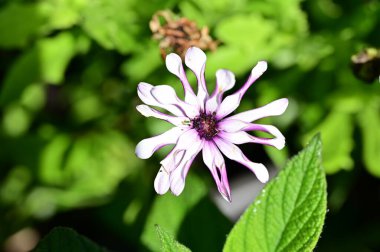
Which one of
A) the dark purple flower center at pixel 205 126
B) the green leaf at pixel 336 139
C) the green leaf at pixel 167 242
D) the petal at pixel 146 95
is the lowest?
the green leaf at pixel 336 139

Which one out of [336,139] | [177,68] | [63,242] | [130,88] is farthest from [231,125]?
[130,88]

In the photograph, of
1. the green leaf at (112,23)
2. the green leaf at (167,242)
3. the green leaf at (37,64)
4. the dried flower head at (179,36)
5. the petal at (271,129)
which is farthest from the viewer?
the green leaf at (37,64)

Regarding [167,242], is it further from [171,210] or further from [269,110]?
[171,210]

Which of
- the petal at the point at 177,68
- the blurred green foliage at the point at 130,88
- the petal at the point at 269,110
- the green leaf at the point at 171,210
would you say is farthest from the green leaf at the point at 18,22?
the petal at the point at 269,110

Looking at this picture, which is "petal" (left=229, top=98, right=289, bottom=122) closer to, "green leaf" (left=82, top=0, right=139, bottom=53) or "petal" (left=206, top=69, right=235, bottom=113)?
"petal" (left=206, top=69, right=235, bottom=113)

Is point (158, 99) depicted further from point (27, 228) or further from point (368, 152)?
point (27, 228)

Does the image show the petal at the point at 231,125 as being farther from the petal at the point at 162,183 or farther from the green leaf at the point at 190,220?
the green leaf at the point at 190,220
